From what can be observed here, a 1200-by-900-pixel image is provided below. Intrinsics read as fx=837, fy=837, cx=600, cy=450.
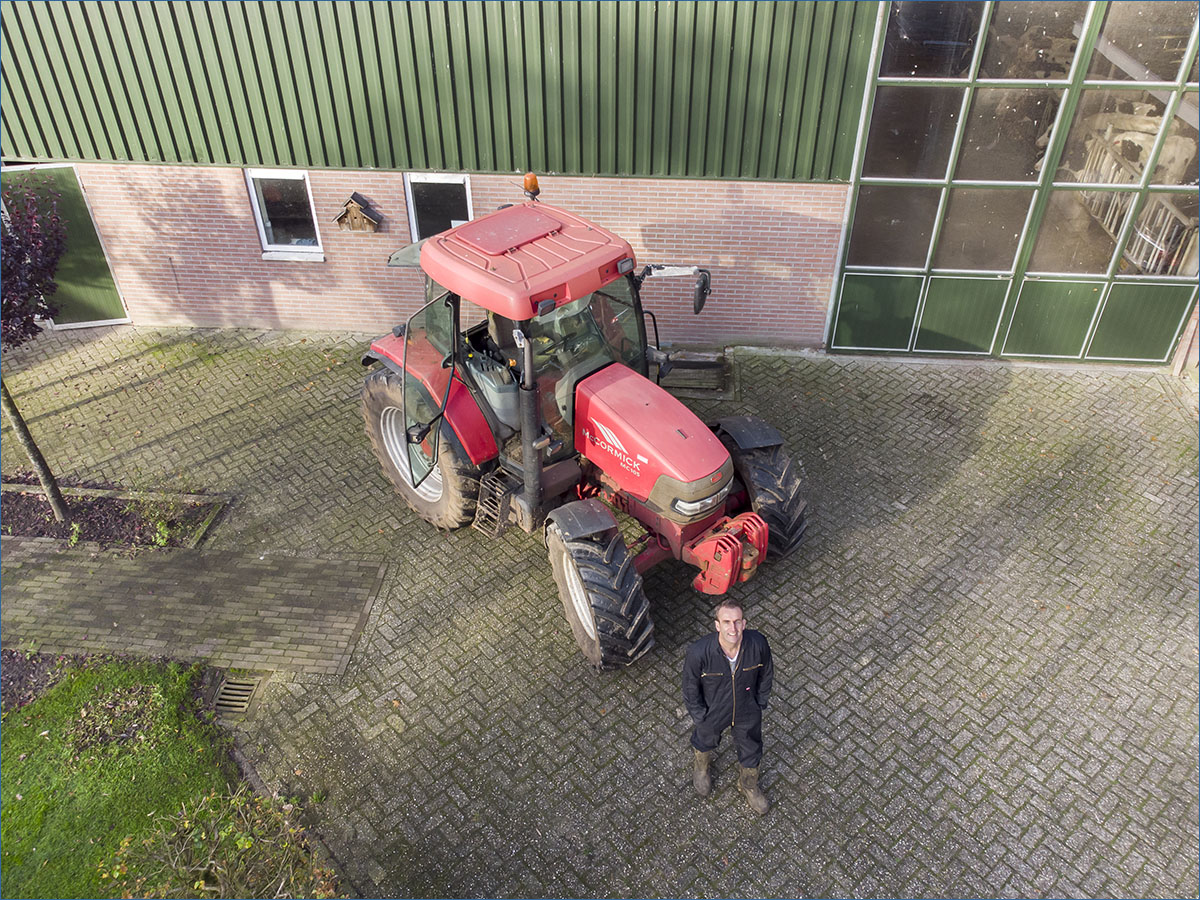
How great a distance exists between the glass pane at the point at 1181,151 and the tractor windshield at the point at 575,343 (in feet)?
19.7

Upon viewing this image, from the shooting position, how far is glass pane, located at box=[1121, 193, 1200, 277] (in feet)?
28.8

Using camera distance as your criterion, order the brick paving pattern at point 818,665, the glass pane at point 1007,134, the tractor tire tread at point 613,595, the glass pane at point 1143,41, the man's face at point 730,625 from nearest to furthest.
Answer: the man's face at point 730,625 → the brick paving pattern at point 818,665 → the tractor tire tread at point 613,595 → the glass pane at point 1143,41 → the glass pane at point 1007,134

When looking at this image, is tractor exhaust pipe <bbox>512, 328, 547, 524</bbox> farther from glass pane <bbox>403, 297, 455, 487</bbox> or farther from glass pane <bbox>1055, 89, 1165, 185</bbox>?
glass pane <bbox>1055, 89, 1165, 185</bbox>

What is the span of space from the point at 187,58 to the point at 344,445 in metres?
4.40

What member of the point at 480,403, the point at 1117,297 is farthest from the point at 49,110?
the point at 1117,297

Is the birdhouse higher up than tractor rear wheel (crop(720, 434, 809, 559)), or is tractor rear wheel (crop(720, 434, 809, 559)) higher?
the birdhouse

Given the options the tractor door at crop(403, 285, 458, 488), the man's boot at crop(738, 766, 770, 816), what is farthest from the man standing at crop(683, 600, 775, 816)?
the tractor door at crop(403, 285, 458, 488)

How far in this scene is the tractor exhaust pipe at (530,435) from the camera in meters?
5.67

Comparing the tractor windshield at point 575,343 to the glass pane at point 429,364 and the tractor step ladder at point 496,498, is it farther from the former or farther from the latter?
the glass pane at point 429,364

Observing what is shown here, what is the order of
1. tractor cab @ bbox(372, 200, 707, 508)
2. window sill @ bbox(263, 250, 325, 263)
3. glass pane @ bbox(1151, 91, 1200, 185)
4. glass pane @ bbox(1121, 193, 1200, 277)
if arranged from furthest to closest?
window sill @ bbox(263, 250, 325, 263) → glass pane @ bbox(1121, 193, 1200, 277) → glass pane @ bbox(1151, 91, 1200, 185) → tractor cab @ bbox(372, 200, 707, 508)

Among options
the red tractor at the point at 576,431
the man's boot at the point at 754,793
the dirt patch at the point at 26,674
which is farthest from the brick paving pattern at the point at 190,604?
the man's boot at the point at 754,793

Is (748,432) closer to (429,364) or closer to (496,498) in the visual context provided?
(496,498)

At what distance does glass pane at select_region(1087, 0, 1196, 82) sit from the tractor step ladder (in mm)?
6865

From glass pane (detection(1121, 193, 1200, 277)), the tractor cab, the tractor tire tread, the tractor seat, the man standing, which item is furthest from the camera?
glass pane (detection(1121, 193, 1200, 277))
